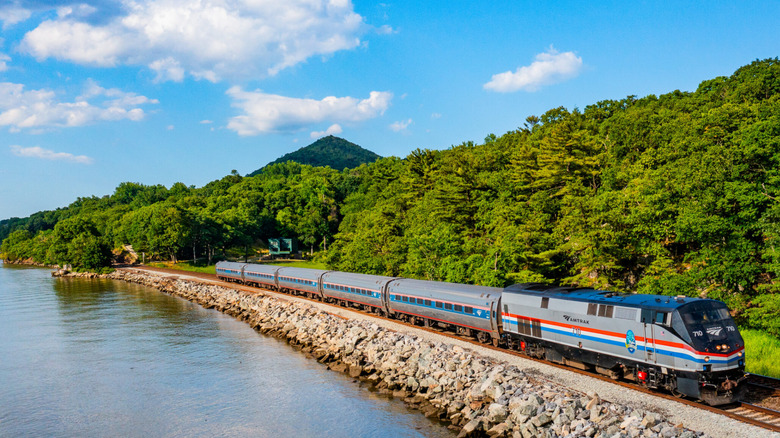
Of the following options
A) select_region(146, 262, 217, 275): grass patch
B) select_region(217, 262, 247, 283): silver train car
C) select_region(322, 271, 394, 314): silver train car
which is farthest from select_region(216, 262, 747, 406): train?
select_region(146, 262, 217, 275): grass patch

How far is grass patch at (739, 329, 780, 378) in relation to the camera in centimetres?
2295

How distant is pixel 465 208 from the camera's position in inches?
2327

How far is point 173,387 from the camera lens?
99.9ft

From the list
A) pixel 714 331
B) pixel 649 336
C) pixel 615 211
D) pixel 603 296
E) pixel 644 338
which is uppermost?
pixel 615 211

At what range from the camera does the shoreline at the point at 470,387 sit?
1756cm

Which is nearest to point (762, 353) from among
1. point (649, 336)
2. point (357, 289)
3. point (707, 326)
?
point (707, 326)

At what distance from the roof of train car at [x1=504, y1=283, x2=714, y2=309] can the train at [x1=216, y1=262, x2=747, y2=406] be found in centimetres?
4

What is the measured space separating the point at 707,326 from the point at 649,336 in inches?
82.0

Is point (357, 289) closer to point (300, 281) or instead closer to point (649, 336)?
point (300, 281)

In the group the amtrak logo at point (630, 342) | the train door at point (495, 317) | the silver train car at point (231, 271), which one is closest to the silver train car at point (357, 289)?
the train door at point (495, 317)

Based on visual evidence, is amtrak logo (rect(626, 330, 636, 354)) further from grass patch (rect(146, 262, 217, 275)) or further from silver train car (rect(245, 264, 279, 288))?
grass patch (rect(146, 262, 217, 275))

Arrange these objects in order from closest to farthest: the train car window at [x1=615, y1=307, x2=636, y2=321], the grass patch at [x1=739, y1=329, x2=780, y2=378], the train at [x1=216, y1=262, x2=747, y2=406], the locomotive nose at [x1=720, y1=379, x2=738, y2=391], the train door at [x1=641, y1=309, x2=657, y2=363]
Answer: the locomotive nose at [x1=720, y1=379, x2=738, y2=391] → the train at [x1=216, y1=262, x2=747, y2=406] → the train door at [x1=641, y1=309, x2=657, y2=363] → the train car window at [x1=615, y1=307, x2=636, y2=321] → the grass patch at [x1=739, y1=329, x2=780, y2=378]

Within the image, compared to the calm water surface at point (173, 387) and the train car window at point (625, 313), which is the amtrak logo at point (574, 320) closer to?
the train car window at point (625, 313)

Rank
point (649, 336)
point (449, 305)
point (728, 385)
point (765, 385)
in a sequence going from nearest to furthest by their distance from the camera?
point (728, 385), point (649, 336), point (765, 385), point (449, 305)
